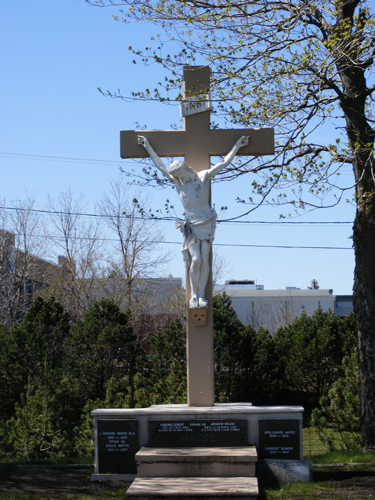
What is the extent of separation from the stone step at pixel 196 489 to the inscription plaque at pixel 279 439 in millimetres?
714

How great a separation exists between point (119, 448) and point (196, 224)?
290 cm

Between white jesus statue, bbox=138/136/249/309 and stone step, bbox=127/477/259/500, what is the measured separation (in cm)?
207

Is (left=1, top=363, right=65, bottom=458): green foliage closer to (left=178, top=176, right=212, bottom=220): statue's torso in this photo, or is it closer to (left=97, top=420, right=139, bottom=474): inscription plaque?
(left=97, top=420, right=139, bottom=474): inscription plaque

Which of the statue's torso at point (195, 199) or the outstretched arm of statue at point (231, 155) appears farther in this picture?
the outstretched arm of statue at point (231, 155)

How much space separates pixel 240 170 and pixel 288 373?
19.0 ft

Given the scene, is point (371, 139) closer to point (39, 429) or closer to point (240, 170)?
point (240, 170)

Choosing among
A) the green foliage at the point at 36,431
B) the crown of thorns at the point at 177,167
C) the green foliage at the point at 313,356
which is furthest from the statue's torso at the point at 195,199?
the green foliage at the point at 313,356

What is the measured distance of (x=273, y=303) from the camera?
34.0 m

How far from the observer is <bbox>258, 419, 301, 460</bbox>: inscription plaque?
270 inches

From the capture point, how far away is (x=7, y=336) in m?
12.9

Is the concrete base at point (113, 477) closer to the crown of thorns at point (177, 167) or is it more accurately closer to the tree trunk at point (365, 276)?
the crown of thorns at point (177, 167)

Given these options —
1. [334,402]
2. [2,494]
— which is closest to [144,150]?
[2,494]

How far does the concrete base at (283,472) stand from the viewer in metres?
6.69

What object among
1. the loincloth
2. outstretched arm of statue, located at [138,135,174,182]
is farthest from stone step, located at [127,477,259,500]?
outstretched arm of statue, located at [138,135,174,182]
